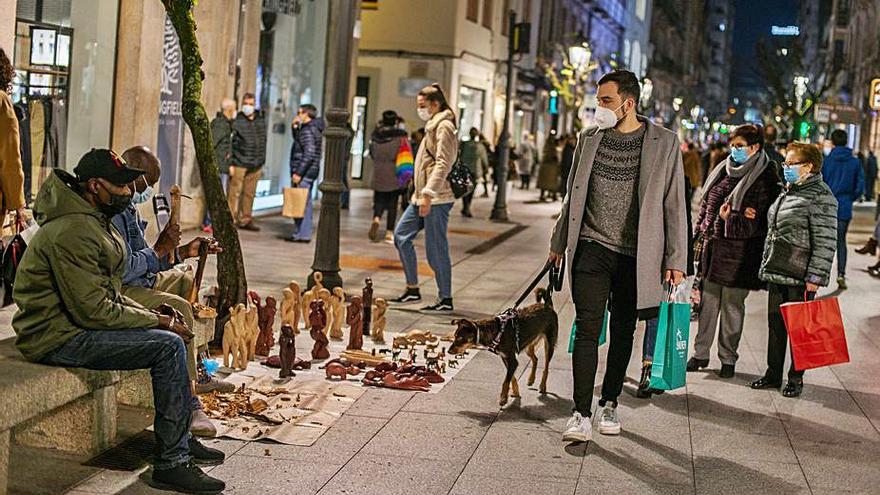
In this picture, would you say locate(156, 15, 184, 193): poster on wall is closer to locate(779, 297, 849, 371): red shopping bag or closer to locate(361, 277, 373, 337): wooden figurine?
locate(361, 277, 373, 337): wooden figurine

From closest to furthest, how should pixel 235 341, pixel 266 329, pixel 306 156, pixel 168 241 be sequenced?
1. pixel 168 241
2. pixel 235 341
3. pixel 266 329
4. pixel 306 156

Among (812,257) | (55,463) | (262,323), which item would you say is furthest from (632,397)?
(55,463)

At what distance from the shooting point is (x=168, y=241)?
6922 millimetres

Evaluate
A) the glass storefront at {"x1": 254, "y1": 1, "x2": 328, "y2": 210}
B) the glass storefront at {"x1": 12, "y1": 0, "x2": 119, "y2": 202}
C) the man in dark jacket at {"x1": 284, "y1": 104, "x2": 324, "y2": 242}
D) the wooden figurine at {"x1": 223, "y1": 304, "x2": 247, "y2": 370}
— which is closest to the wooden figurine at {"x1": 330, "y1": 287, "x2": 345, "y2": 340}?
the wooden figurine at {"x1": 223, "y1": 304, "x2": 247, "y2": 370}

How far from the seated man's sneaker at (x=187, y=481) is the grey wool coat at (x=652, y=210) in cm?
230

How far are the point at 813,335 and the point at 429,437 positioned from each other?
2.85 metres

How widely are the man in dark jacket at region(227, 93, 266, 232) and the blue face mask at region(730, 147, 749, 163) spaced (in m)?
9.61

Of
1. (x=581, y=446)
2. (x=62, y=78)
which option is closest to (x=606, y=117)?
(x=581, y=446)

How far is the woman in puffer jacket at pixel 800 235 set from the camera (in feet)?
28.6

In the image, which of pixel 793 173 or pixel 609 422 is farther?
pixel 793 173

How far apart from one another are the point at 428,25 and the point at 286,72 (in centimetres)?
1240

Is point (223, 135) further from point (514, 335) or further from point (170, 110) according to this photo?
point (514, 335)

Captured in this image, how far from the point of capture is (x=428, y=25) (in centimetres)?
3478

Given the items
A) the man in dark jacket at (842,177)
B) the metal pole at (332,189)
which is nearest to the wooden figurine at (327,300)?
the metal pole at (332,189)
